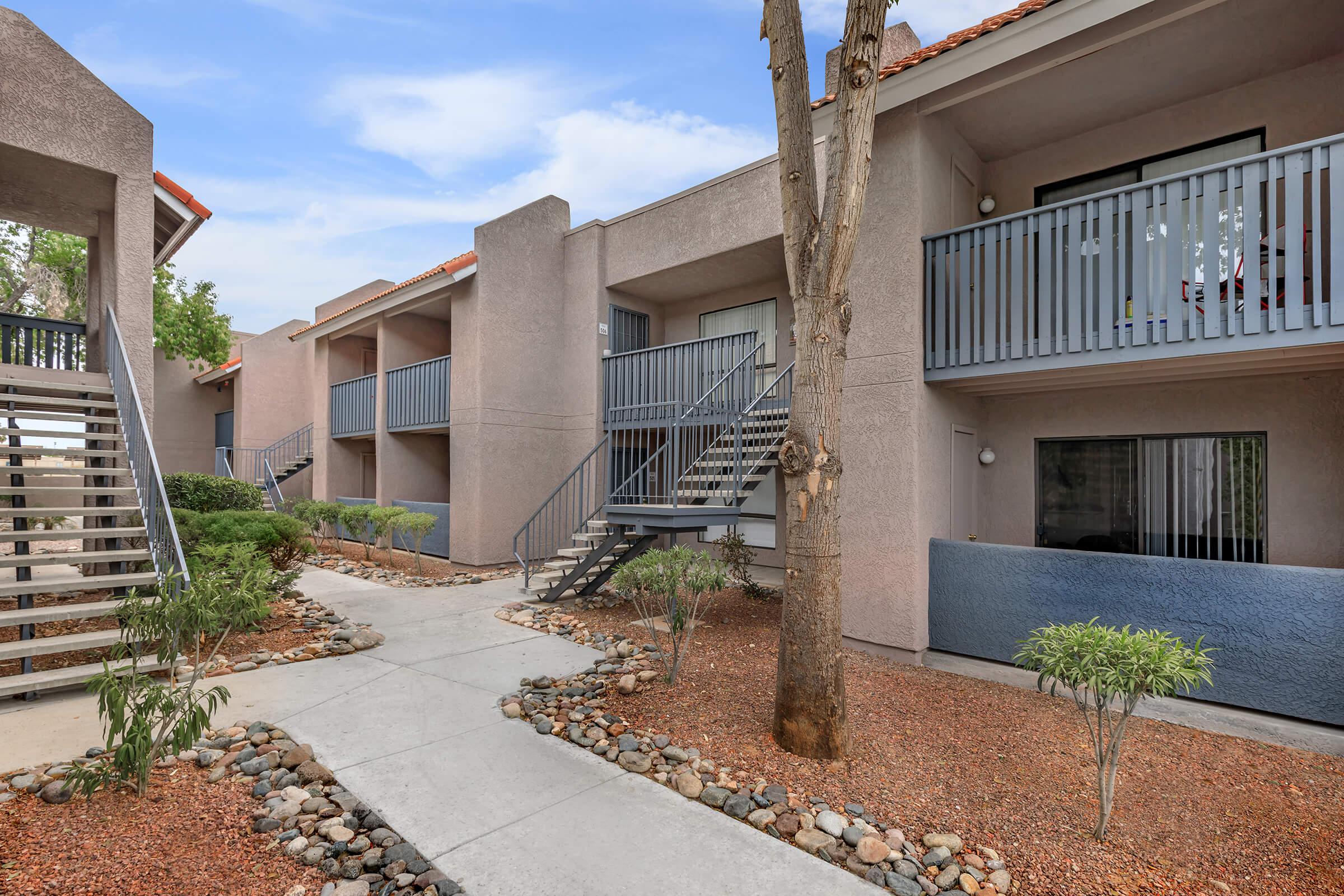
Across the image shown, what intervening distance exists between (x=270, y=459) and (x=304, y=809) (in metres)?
16.9

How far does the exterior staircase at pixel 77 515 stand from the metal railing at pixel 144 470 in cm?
2

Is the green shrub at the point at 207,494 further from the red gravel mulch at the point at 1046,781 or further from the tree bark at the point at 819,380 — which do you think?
the tree bark at the point at 819,380

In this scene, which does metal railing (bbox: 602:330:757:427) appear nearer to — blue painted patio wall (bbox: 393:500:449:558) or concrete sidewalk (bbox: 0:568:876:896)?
blue painted patio wall (bbox: 393:500:449:558)

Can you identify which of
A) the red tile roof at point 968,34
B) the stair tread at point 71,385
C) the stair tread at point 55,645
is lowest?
the stair tread at point 55,645

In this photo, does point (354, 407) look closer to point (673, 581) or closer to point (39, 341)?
point (39, 341)

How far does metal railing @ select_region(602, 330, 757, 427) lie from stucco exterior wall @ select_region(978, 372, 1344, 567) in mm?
3966

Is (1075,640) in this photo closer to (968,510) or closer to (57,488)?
(968,510)

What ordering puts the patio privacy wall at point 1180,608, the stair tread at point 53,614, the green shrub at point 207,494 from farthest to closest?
the green shrub at point 207,494 < the stair tread at point 53,614 < the patio privacy wall at point 1180,608

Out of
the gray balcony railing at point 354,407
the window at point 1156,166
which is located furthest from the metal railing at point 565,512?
the window at point 1156,166

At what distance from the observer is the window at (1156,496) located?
571 cm

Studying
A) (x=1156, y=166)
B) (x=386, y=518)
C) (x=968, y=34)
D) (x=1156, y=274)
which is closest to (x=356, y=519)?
(x=386, y=518)

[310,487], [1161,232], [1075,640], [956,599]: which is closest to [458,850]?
[1075,640]

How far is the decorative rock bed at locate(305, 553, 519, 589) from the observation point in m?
10.1

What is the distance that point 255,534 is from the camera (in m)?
7.82
